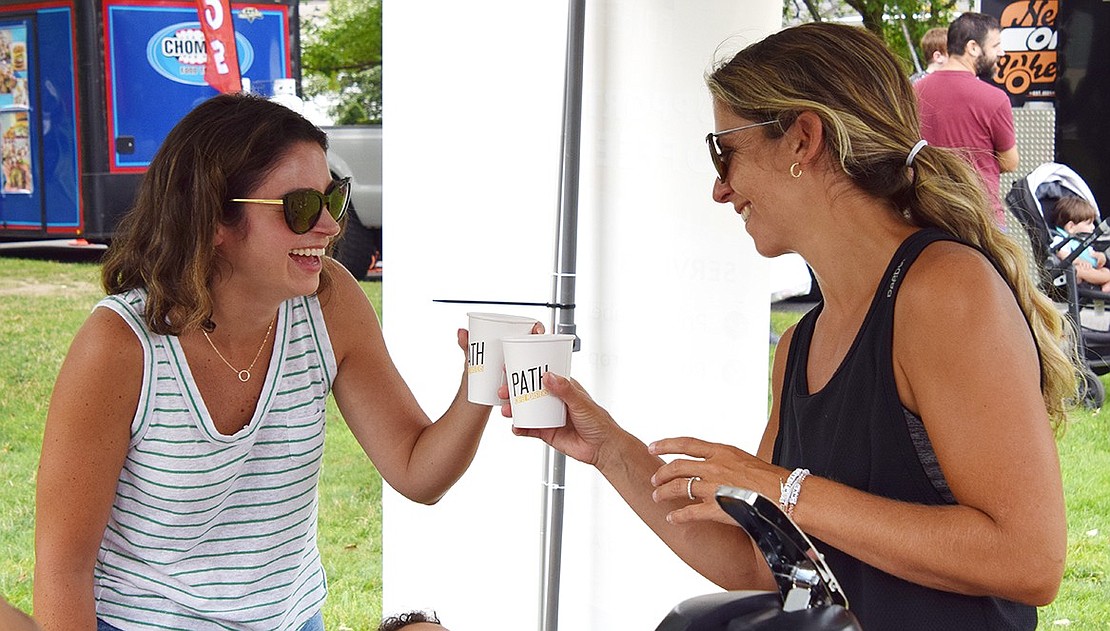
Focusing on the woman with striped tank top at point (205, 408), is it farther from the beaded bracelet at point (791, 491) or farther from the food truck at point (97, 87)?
the food truck at point (97, 87)

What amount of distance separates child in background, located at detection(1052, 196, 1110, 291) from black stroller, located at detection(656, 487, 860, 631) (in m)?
4.21

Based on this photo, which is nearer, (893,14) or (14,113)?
(893,14)

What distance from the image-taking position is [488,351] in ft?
5.73

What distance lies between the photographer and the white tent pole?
2.64 metres

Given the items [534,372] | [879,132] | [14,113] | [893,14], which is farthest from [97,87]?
[879,132]

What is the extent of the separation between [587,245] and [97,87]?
14.0 feet

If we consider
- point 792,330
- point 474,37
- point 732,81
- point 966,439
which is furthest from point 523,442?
point 966,439

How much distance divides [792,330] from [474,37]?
49.2 inches

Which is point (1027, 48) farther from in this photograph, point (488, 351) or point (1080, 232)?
point (488, 351)

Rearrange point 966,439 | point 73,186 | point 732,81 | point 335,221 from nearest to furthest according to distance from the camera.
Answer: point 966,439 < point 732,81 < point 335,221 < point 73,186

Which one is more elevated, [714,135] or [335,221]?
[714,135]

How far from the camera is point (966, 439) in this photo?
1378 millimetres

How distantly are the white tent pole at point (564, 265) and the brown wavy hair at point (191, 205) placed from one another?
0.84 meters

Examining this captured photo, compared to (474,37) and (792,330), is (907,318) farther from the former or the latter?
(474,37)
